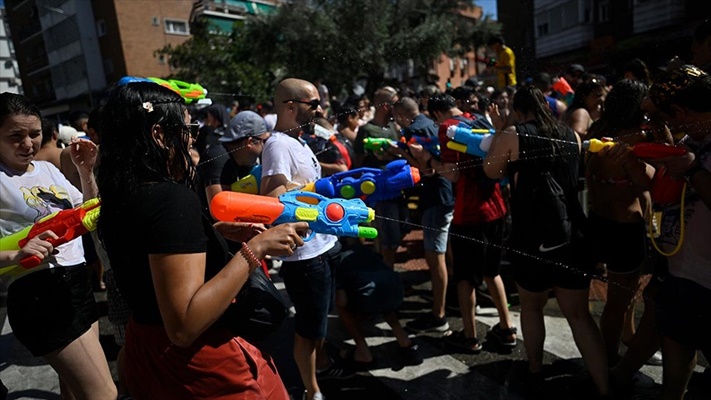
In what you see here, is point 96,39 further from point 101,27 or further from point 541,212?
point 541,212

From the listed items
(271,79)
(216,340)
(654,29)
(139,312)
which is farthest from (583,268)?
(271,79)

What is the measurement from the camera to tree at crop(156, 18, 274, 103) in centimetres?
1252

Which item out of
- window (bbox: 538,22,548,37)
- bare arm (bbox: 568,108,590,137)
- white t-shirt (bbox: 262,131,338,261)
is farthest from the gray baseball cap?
bare arm (bbox: 568,108,590,137)

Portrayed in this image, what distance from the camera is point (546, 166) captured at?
2523 millimetres

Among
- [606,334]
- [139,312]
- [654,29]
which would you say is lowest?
[606,334]

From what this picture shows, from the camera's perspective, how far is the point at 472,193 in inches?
129

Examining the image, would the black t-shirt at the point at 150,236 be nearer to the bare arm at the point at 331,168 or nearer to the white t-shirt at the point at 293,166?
the white t-shirt at the point at 293,166

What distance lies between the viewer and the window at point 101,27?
32000 millimetres

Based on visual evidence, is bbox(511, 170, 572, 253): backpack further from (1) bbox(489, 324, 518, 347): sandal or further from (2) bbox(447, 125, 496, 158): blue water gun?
(1) bbox(489, 324, 518, 347): sandal

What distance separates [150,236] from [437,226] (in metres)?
2.89

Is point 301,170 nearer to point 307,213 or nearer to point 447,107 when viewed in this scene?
point 307,213

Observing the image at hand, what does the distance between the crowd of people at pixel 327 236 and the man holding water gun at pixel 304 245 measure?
11 millimetres

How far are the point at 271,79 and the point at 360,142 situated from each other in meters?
10.4

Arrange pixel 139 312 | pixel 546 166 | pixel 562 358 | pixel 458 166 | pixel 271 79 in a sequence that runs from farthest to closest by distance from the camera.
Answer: pixel 271 79
pixel 458 166
pixel 562 358
pixel 546 166
pixel 139 312
